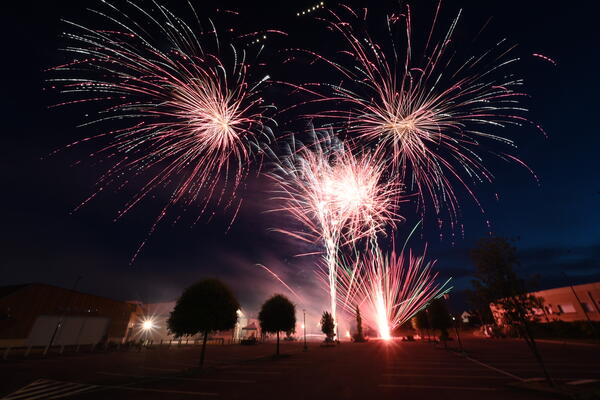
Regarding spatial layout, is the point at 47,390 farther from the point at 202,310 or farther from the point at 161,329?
the point at 161,329

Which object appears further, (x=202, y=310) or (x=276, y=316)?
(x=276, y=316)

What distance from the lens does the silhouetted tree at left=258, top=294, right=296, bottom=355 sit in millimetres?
31250

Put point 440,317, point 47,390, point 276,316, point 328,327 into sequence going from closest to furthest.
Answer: point 47,390, point 276,316, point 440,317, point 328,327

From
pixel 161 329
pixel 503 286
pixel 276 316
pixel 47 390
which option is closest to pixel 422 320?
pixel 276 316

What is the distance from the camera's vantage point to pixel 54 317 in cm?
3912

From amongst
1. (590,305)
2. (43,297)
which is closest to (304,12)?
(43,297)

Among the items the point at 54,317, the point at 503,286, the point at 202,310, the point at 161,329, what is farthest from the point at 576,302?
the point at 54,317

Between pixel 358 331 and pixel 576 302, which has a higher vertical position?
pixel 576 302

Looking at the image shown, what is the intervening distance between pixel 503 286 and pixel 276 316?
999 inches

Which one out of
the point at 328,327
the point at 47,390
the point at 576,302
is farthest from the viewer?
the point at 328,327

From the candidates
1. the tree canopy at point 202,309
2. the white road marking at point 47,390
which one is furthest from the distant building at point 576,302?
the white road marking at point 47,390

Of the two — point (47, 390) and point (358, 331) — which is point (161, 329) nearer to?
point (358, 331)

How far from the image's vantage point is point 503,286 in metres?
13.1

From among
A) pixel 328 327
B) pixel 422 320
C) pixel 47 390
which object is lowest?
pixel 47 390
